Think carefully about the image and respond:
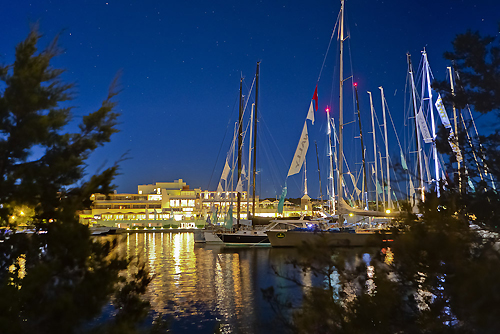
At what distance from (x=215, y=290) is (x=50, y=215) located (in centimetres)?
1490

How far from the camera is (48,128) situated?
536cm

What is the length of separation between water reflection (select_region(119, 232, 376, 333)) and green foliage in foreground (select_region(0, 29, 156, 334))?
49.1 inches

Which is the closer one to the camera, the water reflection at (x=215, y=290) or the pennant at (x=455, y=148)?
the pennant at (x=455, y=148)

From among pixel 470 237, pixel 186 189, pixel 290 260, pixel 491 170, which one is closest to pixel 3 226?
pixel 290 260

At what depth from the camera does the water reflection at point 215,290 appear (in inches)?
510

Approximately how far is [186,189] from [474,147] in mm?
115902

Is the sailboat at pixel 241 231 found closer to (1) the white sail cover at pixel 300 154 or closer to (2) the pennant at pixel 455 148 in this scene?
(1) the white sail cover at pixel 300 154

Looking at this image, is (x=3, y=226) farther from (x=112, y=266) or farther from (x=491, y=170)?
(x=491, y=170)

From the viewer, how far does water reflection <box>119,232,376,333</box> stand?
42.5 ft

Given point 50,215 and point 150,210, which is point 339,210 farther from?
point 150,210

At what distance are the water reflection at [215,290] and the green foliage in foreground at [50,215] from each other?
1.25m

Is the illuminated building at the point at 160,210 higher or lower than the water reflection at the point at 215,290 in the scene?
higher

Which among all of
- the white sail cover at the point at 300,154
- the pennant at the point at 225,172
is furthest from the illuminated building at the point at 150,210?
the white sail cover at the point at 300,154

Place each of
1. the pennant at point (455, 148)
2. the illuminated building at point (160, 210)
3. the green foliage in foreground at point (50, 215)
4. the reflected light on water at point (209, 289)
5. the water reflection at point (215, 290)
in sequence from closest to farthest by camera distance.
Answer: the green foliage in foreground at point (50, 215) → the pennant at point (455, 148) → the water reflection at point (215, 290) → the reflected light on water at point (209, 289) → the illuminated building at point (160, 210)
